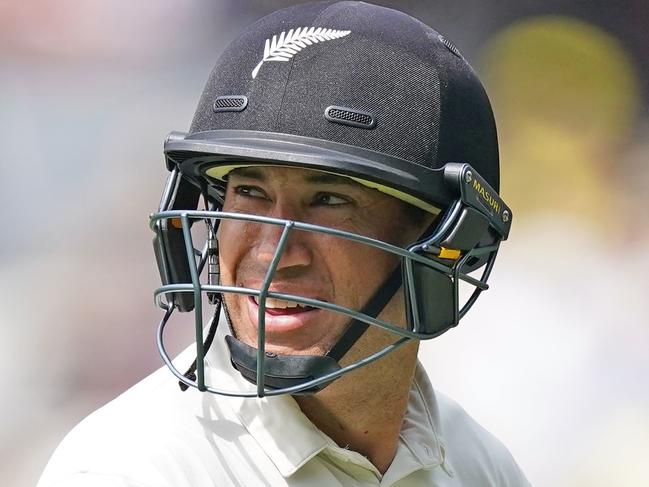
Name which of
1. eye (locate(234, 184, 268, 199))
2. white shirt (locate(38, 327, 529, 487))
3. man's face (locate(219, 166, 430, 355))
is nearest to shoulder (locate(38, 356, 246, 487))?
white shirt (locate(38, 327, 529, 487))

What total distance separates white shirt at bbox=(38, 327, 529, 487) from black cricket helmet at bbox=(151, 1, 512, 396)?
47 mm

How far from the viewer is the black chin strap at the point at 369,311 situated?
1.29 m

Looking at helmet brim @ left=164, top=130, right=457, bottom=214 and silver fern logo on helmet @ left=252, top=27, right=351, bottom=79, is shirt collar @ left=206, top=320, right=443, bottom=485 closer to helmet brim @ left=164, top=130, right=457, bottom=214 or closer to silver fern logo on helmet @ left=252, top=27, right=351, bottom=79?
helmet brim @ left=164, top=130, right=457, bottom=214

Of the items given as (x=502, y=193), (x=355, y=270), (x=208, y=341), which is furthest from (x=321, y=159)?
(x=502, y=193)

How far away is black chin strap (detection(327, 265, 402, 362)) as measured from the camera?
4.23 feet

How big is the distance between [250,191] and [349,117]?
0.18 m

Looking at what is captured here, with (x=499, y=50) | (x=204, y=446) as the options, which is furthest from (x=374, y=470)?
(x=499, y=50)

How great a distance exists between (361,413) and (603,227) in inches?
85.6

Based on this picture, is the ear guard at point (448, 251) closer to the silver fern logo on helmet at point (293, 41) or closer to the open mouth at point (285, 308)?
the open mouth at point (285, 308)

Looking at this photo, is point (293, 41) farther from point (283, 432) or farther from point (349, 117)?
point (283, 432)

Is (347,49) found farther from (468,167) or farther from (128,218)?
(128,218)

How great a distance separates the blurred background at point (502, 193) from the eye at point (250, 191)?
1.72m

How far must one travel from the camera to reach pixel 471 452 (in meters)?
1.62

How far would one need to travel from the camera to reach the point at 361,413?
4.50 ft
